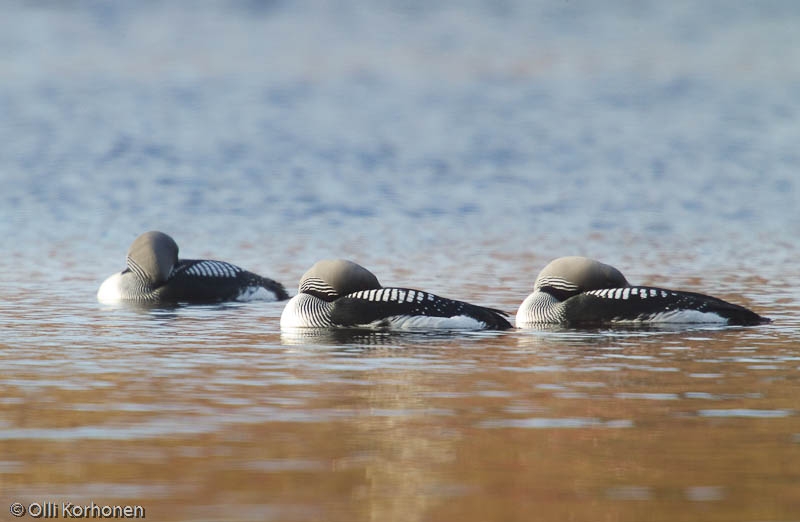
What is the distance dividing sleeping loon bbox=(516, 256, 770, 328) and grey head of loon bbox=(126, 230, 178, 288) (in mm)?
3244

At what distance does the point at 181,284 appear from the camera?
12.0 m

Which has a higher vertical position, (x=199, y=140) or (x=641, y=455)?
(x=199, y=140)

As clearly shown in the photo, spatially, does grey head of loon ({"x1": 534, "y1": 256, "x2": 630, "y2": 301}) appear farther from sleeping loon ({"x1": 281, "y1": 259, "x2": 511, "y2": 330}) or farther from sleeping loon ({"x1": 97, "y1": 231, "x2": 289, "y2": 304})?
Answer: sleeping loon ({"x1": 97, "y1": 231, "x2": 289, "y2": 304})

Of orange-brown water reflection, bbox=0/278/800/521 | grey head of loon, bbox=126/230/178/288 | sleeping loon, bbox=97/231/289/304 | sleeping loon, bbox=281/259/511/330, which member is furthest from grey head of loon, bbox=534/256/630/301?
grey head of loon, bbox=126/230/178/288

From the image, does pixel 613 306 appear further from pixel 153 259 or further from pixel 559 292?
pixel 153 259

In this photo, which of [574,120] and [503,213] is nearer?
[503,213]

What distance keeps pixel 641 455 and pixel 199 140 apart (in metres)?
22.0

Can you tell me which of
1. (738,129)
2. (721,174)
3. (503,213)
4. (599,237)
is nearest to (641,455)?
(599,237)

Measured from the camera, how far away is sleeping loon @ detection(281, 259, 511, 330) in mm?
9445

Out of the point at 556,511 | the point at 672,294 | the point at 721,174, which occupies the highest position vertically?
the point at 721,174

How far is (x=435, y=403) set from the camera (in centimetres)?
665

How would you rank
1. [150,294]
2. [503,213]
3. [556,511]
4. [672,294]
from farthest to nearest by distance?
[503,213]
[150,294]
[672,294]
[556,511]

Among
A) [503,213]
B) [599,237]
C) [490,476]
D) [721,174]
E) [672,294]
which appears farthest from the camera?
[721,174]

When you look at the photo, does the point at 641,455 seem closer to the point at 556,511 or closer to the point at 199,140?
the point at 556,511
